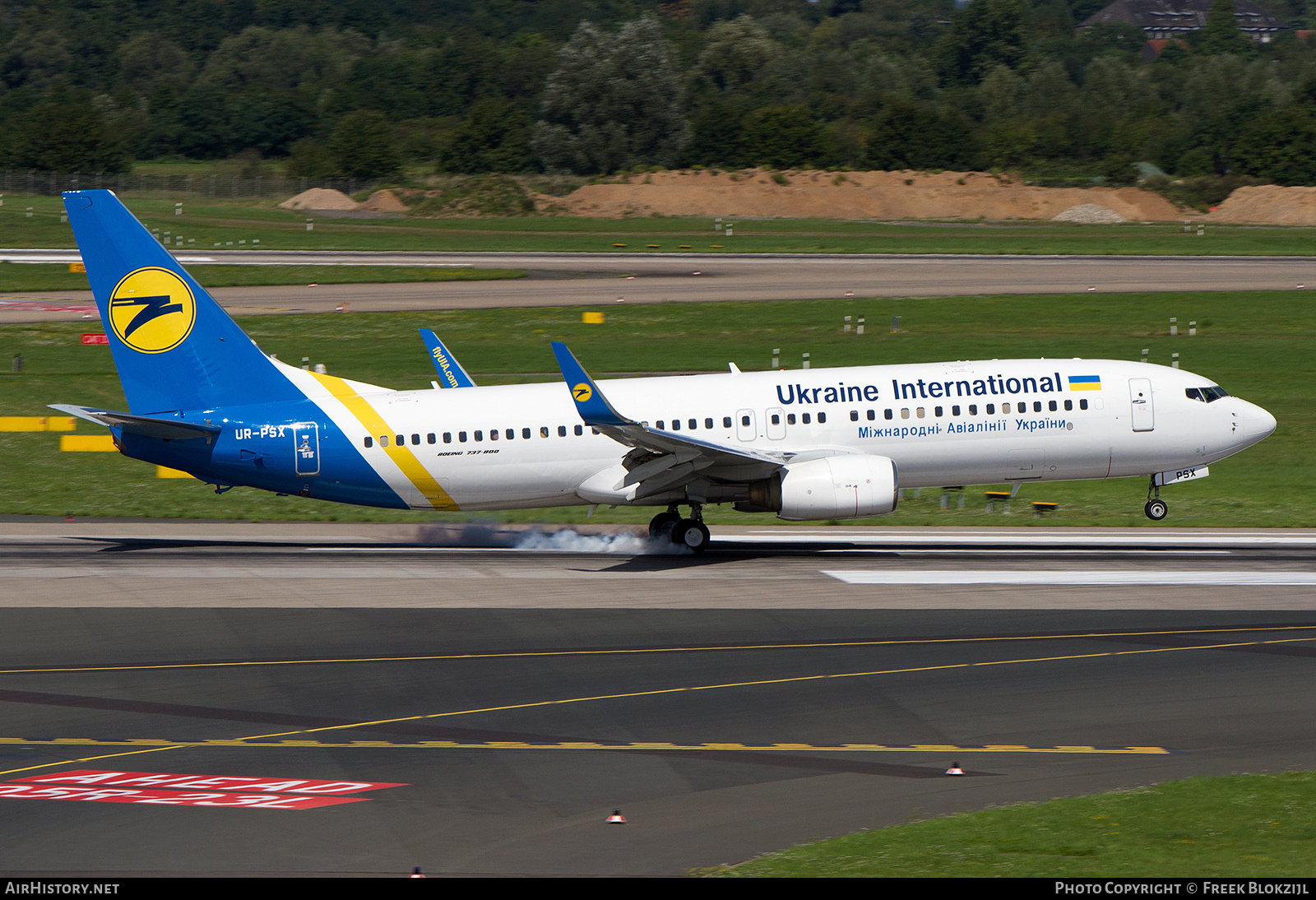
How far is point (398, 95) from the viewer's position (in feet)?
652

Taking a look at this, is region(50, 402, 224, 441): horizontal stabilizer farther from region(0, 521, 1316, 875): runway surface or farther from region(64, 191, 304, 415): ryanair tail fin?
region(0, 521, 1316, 875): runway surface

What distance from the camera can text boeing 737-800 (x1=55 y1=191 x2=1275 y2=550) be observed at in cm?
3472

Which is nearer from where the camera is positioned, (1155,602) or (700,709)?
(700,709)

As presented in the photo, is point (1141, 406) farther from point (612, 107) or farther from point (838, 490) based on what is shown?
point (612, 107)

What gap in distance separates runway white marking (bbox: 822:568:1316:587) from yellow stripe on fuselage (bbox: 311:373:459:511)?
32.0ft

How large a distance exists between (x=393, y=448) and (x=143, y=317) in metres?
6.88

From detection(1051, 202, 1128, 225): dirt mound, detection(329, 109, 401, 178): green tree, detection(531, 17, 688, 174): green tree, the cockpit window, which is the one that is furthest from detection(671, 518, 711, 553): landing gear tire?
detection(329, 109, 401, 178): green tree

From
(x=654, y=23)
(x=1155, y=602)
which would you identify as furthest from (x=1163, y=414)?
(x=654, y=23)

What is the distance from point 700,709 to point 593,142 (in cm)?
12668

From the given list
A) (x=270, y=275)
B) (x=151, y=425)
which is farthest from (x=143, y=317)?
(x=270, y=275)

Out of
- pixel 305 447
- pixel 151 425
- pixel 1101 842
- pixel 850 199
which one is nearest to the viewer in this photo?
pixel 1101 842

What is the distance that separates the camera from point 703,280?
84.4 meters

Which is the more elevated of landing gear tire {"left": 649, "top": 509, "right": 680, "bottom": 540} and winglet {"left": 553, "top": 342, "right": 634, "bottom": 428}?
winglet {"left": 553, "top": 342, "right": 634, "bottom": 428}
